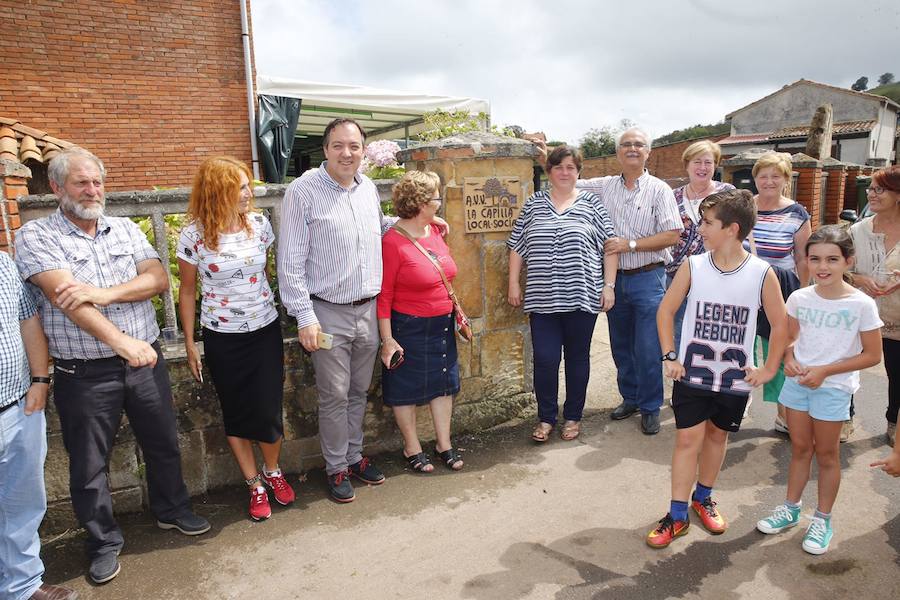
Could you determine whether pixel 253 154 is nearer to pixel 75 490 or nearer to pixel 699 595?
pixel 75 490

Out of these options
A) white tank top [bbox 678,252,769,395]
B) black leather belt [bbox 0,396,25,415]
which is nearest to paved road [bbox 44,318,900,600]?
white tank top [bbox 678,252,769,395]

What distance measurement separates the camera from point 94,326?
96.8 inches

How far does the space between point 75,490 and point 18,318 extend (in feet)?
2.68

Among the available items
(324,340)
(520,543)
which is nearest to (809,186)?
(520,543)

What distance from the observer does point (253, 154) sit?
8992 mm

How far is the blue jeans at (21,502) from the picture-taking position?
7.41ft

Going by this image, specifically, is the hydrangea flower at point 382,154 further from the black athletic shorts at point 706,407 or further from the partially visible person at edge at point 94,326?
the black athletic shorts at point 706,407

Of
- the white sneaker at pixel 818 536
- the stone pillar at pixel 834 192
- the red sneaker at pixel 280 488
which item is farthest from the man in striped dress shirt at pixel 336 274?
the stone pillar at pixel 834 192

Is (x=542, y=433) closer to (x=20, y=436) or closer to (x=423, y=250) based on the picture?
(x=423, y=250)

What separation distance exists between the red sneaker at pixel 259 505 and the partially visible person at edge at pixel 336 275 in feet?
1.16

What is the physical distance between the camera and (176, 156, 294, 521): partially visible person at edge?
9.07 feet

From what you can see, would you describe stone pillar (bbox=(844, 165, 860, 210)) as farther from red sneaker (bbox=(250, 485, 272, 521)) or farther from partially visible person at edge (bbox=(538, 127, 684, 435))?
red sneaker (bbox=(250, 485, 272, 521))

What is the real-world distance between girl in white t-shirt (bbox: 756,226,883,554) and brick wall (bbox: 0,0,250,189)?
827 centimetres

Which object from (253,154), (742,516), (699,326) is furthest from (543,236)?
(253,154)
